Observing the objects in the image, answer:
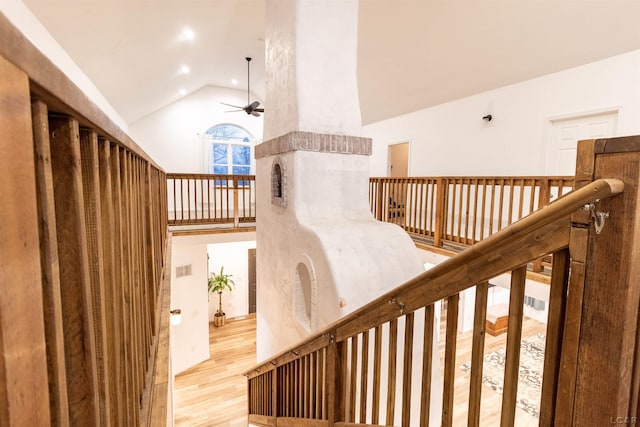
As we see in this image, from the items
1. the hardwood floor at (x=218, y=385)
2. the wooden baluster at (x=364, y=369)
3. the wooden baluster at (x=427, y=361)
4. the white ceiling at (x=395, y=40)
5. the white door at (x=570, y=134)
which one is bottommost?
the hardwood floor at (x=218, y=385)

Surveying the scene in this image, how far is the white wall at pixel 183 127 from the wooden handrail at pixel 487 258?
8.12 metres

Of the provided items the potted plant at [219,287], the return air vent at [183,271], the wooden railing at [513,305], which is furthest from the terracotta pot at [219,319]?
the wooden railing at [513,305]

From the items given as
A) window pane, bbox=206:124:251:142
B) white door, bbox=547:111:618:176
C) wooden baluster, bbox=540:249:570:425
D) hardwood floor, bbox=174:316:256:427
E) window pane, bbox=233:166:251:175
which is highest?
window pane, bbox=206:124:251:142

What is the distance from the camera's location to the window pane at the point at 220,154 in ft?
29.0

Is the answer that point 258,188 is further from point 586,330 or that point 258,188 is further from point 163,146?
point 163,146

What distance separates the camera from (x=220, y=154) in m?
8.93

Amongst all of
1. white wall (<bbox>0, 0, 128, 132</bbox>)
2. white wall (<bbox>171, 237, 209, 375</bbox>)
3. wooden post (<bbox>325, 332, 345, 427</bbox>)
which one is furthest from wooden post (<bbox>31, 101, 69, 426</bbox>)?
white wall (<bbox>171, 237, 209, 375</bbox>)

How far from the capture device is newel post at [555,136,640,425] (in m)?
0.57

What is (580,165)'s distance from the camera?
2.06 feet

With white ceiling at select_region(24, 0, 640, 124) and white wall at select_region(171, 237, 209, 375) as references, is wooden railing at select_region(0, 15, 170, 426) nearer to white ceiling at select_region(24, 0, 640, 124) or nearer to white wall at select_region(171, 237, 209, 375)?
white ceiling at select_region(24, 0, 640, 124)

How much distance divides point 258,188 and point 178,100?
552 cm

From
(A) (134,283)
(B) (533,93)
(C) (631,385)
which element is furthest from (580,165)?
(B) (533,93)

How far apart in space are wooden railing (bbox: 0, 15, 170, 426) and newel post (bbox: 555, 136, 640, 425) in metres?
0.89

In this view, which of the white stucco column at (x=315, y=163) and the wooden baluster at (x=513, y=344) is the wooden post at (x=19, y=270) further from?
the white stucco column at (x=315, y=163)
